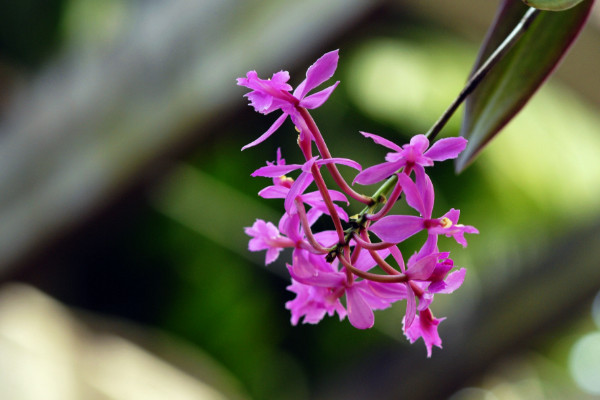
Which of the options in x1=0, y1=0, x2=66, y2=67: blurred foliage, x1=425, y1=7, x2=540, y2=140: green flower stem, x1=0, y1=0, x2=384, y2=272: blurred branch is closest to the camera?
x1=425, y1=7, x2=540, y2=140: green flower stem

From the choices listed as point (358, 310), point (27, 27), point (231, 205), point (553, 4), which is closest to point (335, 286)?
point (358, 310)

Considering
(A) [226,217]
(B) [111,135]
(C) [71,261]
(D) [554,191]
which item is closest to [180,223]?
(A) [226,217]

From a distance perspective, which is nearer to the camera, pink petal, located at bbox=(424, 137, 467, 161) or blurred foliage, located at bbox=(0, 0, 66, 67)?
pink petal, located at bbox=(424, 137, 467, 161)

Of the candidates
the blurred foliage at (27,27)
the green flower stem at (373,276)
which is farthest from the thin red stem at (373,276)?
the blurred foliage at (27,27)

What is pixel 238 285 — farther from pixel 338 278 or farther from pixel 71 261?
pixel 338 278

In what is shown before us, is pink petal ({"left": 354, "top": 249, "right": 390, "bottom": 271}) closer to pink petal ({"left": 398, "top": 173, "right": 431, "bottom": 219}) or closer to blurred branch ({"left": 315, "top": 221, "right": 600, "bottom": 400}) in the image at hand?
pink petal ({"left": 398, "top": 173, "right": 431, "bottom": 219})

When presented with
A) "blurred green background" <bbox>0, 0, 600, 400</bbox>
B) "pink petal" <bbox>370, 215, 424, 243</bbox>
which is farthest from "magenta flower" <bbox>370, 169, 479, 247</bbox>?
"blurred green background" <bbox>0, 0, 600, 400</bbox>

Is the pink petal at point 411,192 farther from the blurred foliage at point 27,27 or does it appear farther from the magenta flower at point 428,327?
the blurred foliage at point 27,27
